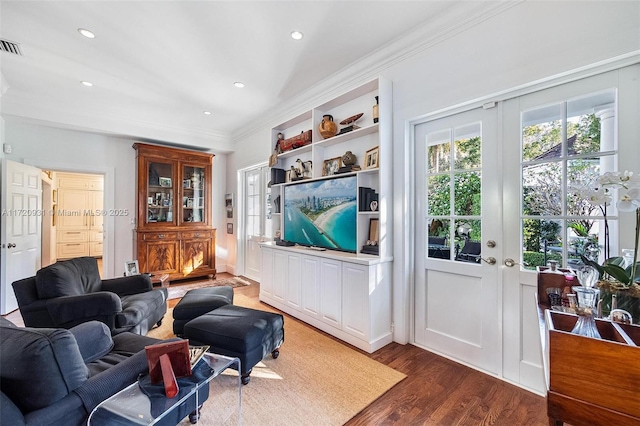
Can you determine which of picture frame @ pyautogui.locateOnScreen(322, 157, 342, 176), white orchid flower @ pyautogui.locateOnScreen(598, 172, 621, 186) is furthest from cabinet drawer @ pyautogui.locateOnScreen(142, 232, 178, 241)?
white orchid flower @ pyautogui.locateOnScreen(598, 172, 621, 186)

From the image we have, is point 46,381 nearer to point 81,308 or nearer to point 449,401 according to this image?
point 81,308

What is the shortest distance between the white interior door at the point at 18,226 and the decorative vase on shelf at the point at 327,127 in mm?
3992

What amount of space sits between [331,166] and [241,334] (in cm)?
205

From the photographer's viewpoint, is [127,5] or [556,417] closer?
[556,417]

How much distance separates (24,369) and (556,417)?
1.80 metres

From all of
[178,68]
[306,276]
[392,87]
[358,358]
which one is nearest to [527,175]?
[392,87]

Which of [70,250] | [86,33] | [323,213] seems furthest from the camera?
[70,250]

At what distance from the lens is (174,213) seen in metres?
5.04

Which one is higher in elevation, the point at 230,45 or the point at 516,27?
the point at 230,45

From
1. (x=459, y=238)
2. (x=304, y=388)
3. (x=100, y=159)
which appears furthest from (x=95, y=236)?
(x=459, y=238)

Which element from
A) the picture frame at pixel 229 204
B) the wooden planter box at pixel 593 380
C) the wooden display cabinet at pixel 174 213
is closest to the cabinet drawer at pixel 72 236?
the wooden display cabinet at pixel 174 213

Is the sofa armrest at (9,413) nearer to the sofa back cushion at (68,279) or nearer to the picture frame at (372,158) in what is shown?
the sofa back cushion at (68,279)

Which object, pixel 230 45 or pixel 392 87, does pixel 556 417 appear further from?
pixel 230 45

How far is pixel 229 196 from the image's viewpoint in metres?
5.71
